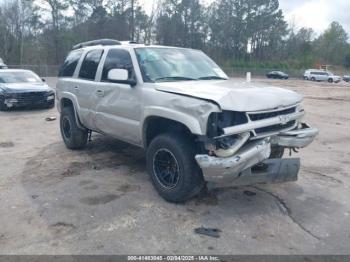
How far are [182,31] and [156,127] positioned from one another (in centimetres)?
6570

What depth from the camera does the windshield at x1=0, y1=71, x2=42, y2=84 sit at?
14694 millimetres

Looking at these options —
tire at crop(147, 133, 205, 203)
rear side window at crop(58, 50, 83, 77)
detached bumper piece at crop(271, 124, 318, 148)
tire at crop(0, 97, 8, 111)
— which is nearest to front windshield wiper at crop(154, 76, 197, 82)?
tire at crop(147, 133, 205, 203)

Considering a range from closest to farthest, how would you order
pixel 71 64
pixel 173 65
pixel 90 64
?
pixel 173 65
pixel 90 64
pixel 71 64

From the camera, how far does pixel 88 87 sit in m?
6.58

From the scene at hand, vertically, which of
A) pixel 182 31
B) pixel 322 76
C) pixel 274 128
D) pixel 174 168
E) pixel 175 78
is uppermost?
pixel 182 31

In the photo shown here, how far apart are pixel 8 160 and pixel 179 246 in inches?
175

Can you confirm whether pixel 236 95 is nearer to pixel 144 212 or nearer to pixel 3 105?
pixel 144 212

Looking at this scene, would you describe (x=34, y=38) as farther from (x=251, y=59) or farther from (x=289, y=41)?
(x=289, y=41)

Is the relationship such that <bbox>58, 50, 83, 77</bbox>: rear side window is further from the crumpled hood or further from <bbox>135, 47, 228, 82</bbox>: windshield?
the crumpled hood

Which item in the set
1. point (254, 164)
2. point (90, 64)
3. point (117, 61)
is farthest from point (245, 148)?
point (90, 64)

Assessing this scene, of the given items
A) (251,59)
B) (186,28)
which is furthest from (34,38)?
(251,59)

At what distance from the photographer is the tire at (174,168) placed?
4496 millimetres

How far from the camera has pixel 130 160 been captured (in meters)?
6.83

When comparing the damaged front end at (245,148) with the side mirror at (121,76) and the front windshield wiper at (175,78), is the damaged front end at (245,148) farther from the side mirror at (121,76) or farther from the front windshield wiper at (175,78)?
the side mirror at (121,76)
